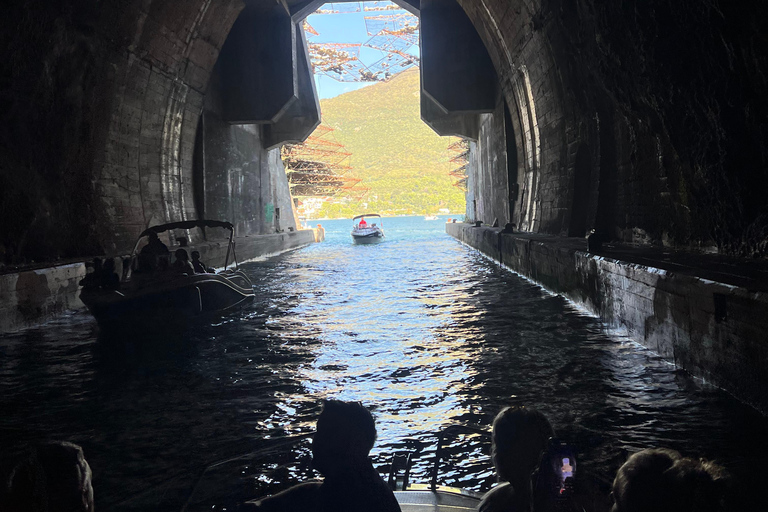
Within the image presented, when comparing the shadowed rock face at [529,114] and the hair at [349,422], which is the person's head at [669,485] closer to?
the hair at [349,422]

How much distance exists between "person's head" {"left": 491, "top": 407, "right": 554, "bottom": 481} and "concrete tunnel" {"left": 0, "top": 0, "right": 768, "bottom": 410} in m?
3.29

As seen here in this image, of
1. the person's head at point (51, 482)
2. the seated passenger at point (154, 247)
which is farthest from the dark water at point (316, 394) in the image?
the seated passenger at point (154, 247)

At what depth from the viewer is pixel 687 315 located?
5895 mm

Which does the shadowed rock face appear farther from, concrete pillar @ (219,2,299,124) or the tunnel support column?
the tunnel support column

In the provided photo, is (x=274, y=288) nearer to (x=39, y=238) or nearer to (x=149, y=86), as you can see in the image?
(x=39, y=238)

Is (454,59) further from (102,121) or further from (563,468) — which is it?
(563,468)

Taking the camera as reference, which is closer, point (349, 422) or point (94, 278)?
point (349, 422)

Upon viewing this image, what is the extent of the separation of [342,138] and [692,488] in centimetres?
18964

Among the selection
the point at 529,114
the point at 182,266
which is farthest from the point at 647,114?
the point at 529,114

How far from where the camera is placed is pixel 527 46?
52.6ft

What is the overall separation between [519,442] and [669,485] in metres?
0.52

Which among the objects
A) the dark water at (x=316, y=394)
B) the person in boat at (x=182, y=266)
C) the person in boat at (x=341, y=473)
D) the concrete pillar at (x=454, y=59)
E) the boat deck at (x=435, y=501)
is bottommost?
the dark water at (x=316, y=394)

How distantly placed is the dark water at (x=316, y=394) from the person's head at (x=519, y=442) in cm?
18

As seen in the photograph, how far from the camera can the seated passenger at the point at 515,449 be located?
2061 mm
